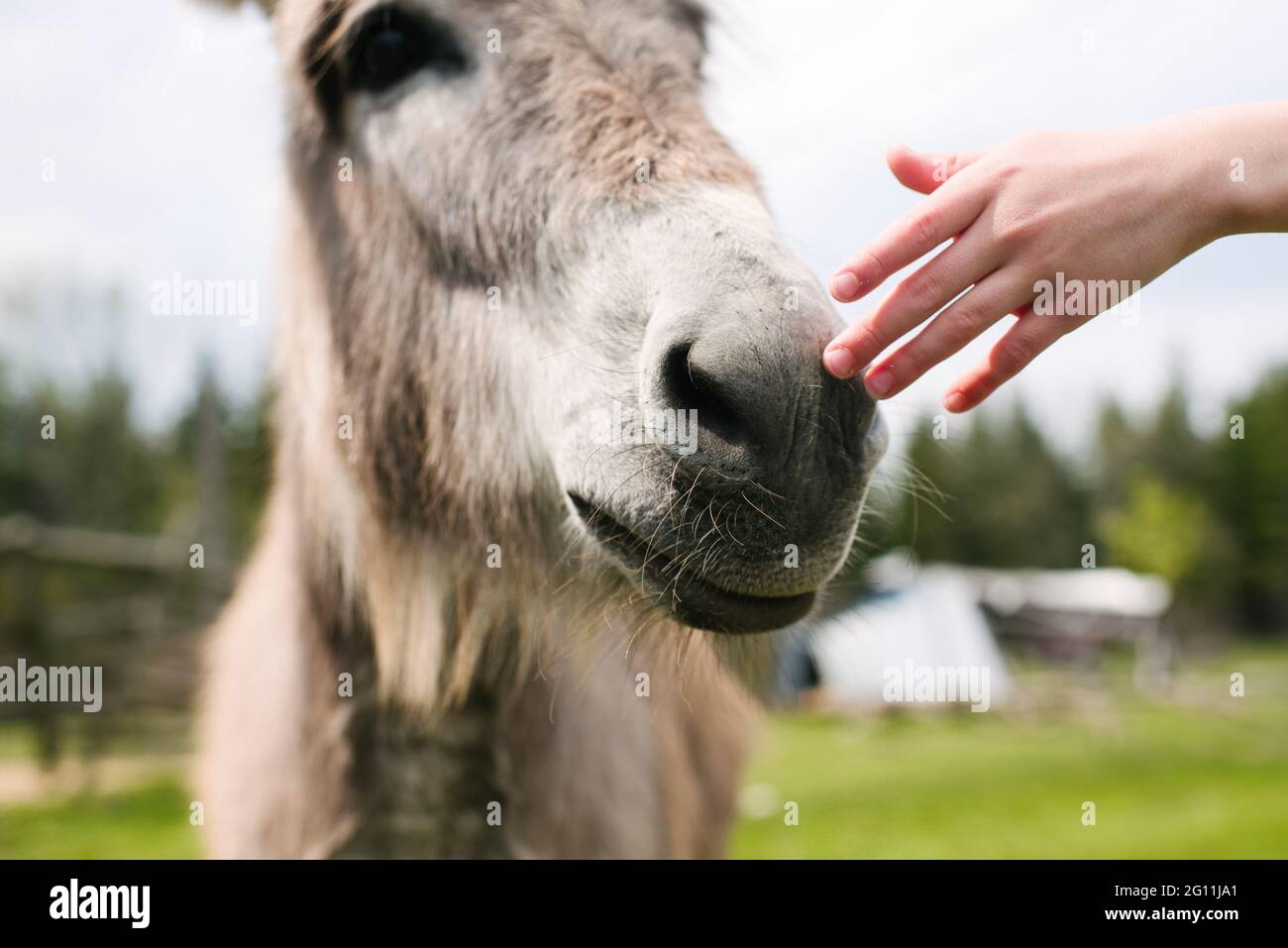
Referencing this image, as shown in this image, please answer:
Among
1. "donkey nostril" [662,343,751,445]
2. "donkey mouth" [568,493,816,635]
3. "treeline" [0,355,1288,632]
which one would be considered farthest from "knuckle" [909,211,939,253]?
"treeline" [0,355,1288,632]

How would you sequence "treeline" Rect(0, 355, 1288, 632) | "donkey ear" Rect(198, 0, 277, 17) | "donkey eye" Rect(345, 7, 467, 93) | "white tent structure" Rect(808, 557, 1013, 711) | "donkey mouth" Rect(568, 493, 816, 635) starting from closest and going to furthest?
"donkey mouth" Rect(568, 493, 816, 635)
"donkey eye" Rect(345, 7, 467, 93)
"donkey ear" Rect(198, 0, 277, 17)
"white tent structure" Rect(808, 557, 1013, 711)
"treeline" Rect(0, 355, 1288, 632)

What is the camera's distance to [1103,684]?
21406mm

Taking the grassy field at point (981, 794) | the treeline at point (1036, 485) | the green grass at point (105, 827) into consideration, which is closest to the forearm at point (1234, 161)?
the grassy field at point (981, 794)

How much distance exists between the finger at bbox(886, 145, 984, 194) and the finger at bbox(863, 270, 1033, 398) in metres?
0.27

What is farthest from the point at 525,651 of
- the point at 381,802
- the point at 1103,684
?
the point at 1103,684

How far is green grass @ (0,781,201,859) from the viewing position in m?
6.95

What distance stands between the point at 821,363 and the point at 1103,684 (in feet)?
75.8

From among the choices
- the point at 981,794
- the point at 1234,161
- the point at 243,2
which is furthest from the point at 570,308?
the point at 981,794

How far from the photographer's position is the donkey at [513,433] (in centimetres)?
152

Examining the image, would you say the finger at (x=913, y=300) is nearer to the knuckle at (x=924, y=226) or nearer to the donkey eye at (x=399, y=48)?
the knuckle at (x=924, y=226)

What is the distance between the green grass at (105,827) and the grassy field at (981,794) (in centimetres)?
2

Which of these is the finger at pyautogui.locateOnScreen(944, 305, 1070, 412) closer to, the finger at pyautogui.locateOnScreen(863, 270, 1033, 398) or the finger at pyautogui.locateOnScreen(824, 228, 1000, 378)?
the finger at pyautogui.locateOnScreen(863, 270, 1033, 398)

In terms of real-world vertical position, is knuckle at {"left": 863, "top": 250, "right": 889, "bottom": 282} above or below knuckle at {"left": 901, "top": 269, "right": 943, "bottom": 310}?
above
